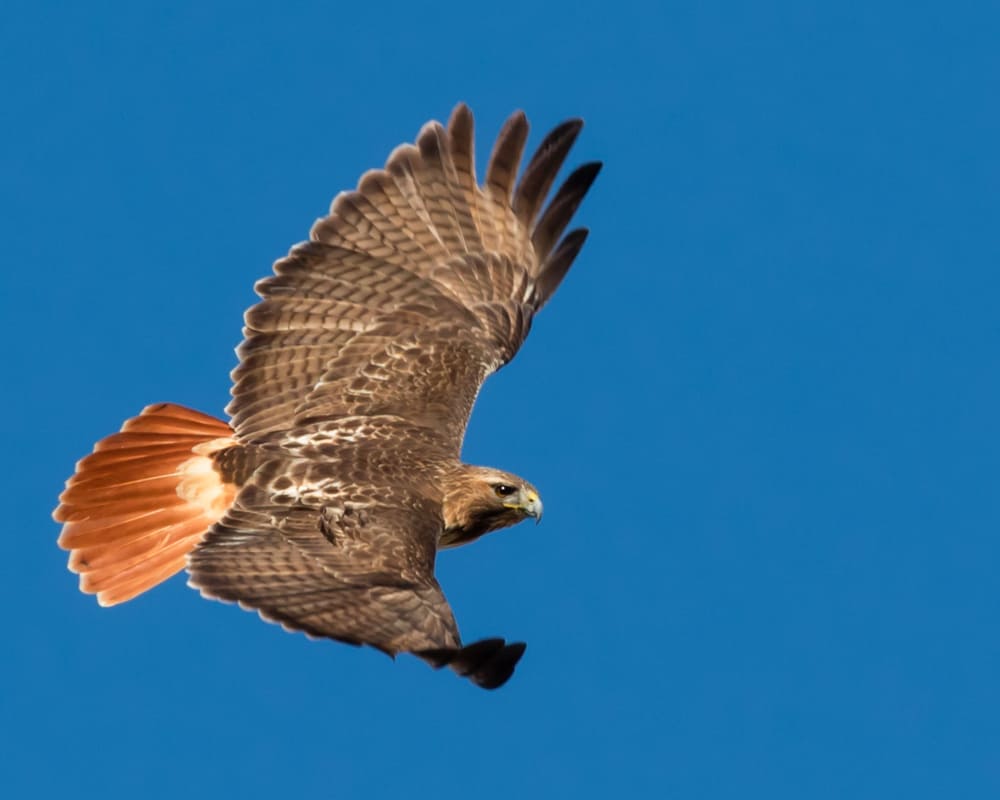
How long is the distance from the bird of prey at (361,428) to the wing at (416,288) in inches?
0.5

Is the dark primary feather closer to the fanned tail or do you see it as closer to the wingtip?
the fanned tail

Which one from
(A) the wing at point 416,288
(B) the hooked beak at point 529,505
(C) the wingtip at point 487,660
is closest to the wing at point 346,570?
(C) the wingtip at point 487,660

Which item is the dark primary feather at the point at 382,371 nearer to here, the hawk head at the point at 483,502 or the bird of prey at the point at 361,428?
the bird of prey at the point at 361,428

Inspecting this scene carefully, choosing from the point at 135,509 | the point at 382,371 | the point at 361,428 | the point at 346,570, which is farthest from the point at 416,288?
the point at 346,570

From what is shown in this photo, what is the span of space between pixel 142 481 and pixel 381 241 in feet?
7.41

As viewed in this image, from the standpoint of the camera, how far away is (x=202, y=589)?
408 inches

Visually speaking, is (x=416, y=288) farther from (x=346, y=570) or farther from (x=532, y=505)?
(x=346, y=570)

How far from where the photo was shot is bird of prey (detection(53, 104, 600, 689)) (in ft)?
35.2

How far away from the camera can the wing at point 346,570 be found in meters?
10.2

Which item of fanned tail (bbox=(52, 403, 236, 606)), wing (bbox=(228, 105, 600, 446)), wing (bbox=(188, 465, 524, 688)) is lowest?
wing (bbox=(188, 465, 524, 688))

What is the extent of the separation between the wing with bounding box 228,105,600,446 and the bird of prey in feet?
0.04

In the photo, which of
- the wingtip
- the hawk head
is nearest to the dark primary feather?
the hawk head

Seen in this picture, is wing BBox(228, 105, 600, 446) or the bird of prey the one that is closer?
the bird of prey

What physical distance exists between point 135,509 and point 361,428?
150cm
